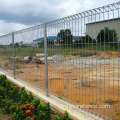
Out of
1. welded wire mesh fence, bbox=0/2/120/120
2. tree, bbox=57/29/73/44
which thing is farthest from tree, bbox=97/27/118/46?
tree, bbox=57/29/73/44

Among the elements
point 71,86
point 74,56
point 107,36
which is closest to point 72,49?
point 74,56

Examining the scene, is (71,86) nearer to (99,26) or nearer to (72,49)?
(72,49)

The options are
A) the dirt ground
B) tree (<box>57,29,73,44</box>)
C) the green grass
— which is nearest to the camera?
the green grass

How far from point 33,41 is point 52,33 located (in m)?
1.39

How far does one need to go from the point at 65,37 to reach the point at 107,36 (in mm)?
1287

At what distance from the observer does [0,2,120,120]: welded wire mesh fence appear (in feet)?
9.31

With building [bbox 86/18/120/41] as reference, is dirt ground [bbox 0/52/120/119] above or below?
below

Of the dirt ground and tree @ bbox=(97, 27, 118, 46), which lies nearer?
tree @ bbox=(97, 27, 118, 46)

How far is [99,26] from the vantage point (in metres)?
2.96

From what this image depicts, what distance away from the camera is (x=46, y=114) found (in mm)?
3549

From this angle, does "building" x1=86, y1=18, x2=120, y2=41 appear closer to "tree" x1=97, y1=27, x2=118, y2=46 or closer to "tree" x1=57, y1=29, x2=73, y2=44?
"tree" x1=97, y1=27, x2=118, y2=46

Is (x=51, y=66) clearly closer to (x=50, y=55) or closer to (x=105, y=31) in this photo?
(x=50, y=55)

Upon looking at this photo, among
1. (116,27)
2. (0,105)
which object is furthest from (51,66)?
(116,27)

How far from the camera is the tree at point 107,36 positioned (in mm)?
2701
